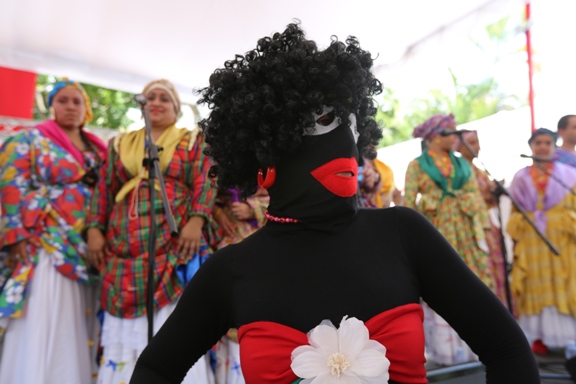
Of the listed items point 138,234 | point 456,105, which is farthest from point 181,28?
point 456,105

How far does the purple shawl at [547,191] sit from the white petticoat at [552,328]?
751 millimetres

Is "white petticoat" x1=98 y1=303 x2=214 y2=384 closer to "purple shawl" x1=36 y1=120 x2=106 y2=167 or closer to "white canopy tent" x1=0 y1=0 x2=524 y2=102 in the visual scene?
"purple shawl" x1=36 y1=120 x2=106 y2=167

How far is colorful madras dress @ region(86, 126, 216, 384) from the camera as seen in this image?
9.05ft

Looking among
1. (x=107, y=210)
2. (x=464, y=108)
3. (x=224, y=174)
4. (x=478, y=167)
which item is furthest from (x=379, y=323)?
(x=464, y=108)

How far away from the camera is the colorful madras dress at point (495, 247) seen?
167 inches

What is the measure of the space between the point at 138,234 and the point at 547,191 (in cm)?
357

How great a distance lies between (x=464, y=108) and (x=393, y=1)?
1753cm

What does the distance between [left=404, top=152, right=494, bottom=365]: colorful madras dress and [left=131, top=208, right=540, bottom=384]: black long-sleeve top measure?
2937 mm

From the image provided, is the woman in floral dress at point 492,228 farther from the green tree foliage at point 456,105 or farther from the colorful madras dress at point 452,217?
the green tree foliage at point 456,105

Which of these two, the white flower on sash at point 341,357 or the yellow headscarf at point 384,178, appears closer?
the white flower on sash at point 341,357

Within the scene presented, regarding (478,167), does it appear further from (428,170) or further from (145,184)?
(145,184)

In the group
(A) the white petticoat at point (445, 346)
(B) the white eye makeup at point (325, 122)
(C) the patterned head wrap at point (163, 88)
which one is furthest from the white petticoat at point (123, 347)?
(A) the white petticoat at point (445, 346)

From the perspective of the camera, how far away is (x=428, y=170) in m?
4.18

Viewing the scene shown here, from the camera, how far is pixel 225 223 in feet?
10.4
